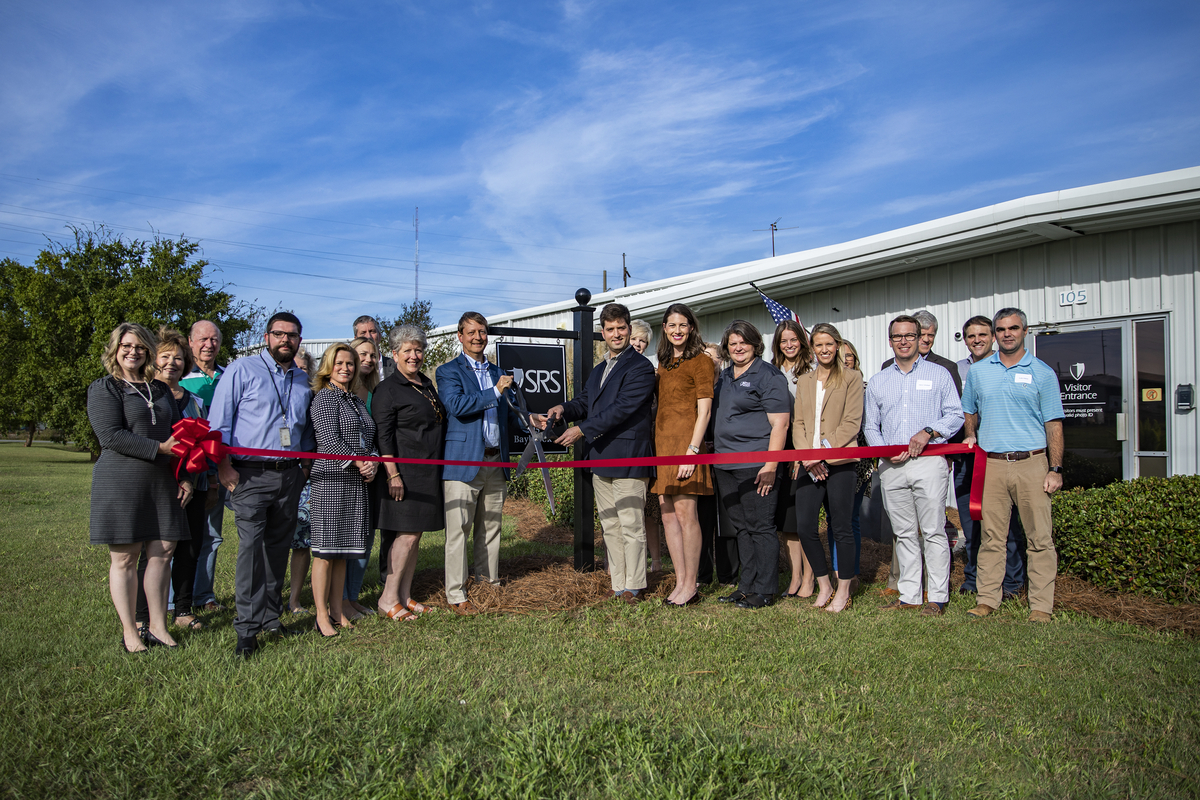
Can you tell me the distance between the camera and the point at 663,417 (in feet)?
19.2

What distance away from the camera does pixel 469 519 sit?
5562mm

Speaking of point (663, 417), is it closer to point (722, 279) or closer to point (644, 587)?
point (644, 587)

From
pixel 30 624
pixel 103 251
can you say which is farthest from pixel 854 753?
pixel 103 251

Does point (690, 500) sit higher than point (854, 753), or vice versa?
point (690, 500)

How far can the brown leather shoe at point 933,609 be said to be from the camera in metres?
5.30

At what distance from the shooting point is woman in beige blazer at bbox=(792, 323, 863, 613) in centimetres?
555

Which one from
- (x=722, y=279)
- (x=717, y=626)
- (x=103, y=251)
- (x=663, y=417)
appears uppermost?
(x=103, y=251)

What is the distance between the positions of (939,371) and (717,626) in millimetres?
2551

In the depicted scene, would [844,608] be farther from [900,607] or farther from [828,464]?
[828,464]

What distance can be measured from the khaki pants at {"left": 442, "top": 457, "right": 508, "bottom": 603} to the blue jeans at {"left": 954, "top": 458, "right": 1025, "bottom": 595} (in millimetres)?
3672

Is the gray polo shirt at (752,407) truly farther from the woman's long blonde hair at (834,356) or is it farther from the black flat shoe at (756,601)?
the black flat shoe at (756,601)

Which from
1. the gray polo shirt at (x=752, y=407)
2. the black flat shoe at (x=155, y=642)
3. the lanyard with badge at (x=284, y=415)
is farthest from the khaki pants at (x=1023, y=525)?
the black flat shoe at (x=155, y=642)

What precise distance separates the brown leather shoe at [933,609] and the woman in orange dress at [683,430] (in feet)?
5.54

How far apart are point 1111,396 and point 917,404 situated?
3.24m
